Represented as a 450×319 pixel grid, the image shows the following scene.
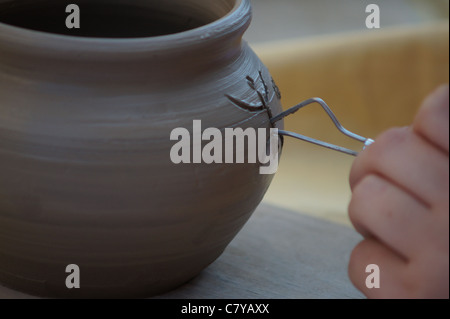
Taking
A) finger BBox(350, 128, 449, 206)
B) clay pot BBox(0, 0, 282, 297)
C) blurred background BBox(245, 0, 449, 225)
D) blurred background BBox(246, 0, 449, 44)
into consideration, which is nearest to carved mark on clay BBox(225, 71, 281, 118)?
clay pot BBox(0, 0, 282, 297)

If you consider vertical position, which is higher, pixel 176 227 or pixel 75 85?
pixel 75 85

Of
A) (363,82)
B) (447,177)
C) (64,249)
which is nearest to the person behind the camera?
(447,177)

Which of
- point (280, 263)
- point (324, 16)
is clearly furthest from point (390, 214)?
point (324, 16)

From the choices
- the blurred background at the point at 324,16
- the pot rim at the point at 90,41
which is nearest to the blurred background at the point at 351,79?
the blurred background at the point at 324,16

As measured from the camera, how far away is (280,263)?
994mm

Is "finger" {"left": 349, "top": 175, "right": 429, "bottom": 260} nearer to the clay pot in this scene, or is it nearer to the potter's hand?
the potter's hand

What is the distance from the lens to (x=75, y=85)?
0.71m

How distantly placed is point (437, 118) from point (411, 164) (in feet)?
0.15

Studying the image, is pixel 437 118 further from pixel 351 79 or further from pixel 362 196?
pixel 351 79

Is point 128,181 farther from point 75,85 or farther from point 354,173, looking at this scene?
point 354,173

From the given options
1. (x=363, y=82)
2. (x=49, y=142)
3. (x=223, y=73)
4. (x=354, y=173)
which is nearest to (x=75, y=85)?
(x=49, y=142)

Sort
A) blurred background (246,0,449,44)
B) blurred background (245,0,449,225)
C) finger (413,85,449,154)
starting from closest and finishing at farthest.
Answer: finger (413,85,449,154), blurred background (245,0,449,225), blurred background (246,0,449,44)

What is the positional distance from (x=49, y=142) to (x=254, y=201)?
0.25m

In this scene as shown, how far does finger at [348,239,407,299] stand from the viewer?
2.13 ft
